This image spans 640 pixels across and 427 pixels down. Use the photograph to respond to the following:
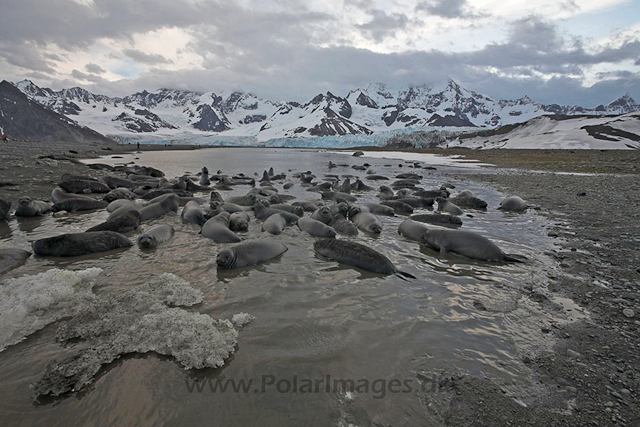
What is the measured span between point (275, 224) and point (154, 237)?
2.92 metres

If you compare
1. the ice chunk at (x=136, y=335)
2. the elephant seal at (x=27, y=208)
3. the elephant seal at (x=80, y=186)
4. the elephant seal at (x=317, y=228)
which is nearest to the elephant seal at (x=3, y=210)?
the elephant seal at (x=27, y=208)

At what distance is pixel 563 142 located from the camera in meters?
54.0

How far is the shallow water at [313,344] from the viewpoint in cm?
269

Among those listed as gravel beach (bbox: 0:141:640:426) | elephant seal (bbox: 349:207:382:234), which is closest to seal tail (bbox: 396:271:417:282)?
gravel beach (bbox: 0:141:640:426)

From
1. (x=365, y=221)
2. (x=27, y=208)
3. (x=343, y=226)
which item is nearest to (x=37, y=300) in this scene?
(x=343, y=226)

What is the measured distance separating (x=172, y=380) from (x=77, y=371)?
909 mm

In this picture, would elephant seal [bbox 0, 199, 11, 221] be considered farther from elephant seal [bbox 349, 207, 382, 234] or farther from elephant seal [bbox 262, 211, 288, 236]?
elephant seal [bbox 349, 207, 382, 234]

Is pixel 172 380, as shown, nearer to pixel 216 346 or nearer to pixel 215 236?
pixel 216 346

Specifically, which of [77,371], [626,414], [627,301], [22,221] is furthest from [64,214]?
[627,301]

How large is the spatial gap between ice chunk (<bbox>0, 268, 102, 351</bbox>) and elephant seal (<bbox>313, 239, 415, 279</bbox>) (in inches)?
159

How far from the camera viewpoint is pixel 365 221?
358 inches

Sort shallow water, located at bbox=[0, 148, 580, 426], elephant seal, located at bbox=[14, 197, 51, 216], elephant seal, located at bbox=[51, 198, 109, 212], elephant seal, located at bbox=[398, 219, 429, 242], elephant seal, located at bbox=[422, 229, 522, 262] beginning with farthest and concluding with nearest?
elephant seal, located at bbox=[51, 198, 109, 212]
elephant seal, located at bbox=[14, 197, 51, 216]
elephant seal, located at bbox=[398, 219, 429, 242]
elephant seal, located at bbox=[422, 229, 522, 262]
shallow water, located at bbox=[0, 148, 580, 426]

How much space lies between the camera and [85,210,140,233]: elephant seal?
24.8 feet

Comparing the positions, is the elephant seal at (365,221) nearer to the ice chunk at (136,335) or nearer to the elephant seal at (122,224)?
the ice chunk at (136,335)
